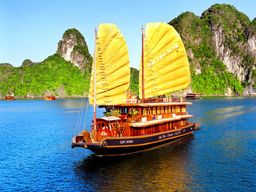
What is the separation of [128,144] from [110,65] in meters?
7.86

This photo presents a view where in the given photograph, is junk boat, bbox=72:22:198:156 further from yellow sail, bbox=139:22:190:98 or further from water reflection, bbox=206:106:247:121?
water reflection, bbox=206:106:247:121

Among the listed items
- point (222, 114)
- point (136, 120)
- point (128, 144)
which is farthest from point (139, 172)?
point (222, 114)

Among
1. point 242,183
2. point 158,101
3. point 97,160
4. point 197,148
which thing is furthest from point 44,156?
point 242,183

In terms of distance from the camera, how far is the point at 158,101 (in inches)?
1608

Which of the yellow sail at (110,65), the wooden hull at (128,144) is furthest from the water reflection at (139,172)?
the yellow sail at (110,65)

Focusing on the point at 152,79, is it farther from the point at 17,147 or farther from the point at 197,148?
the point at 17,147

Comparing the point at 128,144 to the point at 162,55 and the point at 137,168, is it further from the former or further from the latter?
the point at 162,55

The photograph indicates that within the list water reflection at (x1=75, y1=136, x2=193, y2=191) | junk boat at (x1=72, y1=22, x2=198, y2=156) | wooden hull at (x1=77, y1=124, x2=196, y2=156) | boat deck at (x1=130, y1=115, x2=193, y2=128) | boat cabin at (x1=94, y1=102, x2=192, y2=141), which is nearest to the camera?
water reflection at (x1=75, y1=136, x2=193, y2=191)

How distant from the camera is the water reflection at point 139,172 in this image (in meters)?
25.9

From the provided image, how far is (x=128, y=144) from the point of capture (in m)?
33.2

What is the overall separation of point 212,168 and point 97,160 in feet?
34.1

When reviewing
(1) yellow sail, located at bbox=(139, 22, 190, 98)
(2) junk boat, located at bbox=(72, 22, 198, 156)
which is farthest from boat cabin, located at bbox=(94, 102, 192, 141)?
(1) yellow sail, located at bbox=(139, 22, 190, 98)

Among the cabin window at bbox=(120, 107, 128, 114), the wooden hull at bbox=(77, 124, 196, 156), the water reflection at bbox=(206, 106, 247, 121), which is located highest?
the cabin window at bbox=(120, 107, 128, 114)

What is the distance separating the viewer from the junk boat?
1296 inches
